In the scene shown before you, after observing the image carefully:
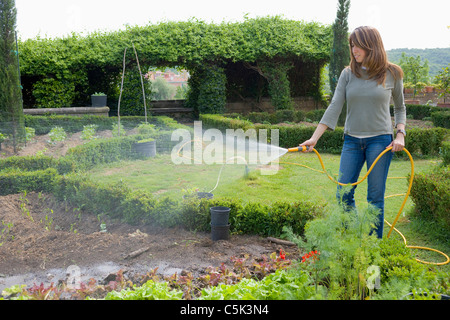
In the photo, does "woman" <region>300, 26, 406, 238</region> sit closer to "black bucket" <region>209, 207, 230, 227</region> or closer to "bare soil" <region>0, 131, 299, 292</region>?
"bare soil" <region>0, 131, 299, 292</region>

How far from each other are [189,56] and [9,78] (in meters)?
7.74

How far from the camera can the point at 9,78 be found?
968cm

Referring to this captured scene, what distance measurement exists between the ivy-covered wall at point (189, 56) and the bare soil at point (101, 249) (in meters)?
11.1

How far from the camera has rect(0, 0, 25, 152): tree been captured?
961 centimetres

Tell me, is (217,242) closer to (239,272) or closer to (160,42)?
(239,272)

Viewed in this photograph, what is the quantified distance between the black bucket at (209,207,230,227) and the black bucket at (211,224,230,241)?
34mm

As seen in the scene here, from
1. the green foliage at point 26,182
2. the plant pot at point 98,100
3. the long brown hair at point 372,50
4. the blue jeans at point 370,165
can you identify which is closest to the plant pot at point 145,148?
the green foliage at point 26,182

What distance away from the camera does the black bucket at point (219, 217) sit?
160 inches

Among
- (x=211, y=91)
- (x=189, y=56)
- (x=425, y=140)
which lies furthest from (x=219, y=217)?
(x=189, y=56)

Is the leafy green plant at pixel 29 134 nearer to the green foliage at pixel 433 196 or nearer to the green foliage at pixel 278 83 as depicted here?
the green foliage at pixel 433 196

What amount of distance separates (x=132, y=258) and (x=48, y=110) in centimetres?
1153

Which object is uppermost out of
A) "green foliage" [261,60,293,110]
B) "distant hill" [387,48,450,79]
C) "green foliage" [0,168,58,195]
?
"distant hill" [387,48,450,79]

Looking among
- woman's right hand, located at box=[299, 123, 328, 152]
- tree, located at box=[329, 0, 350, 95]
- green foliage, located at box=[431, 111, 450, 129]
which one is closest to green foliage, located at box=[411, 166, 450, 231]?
woman's right hand, located at box=[299, 123, 328, 152]

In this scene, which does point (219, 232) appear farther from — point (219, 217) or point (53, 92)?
point (53, 92)
